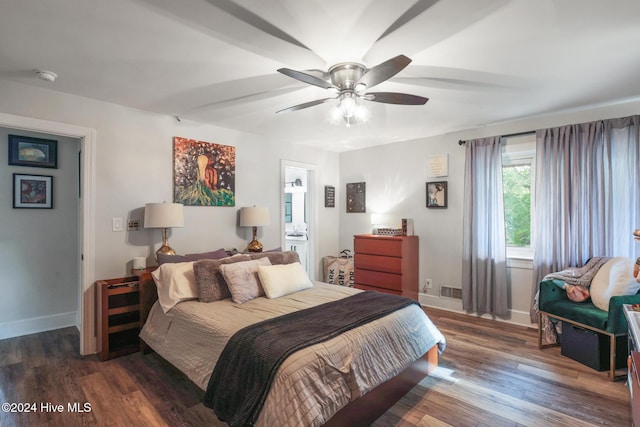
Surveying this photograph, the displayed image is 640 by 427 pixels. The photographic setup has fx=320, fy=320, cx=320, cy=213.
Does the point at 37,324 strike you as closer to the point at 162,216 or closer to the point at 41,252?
the point at 41,252

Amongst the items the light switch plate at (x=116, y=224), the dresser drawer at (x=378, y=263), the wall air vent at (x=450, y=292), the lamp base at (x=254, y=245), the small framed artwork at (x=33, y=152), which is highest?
the small framed artwork at (x=33, y=152)

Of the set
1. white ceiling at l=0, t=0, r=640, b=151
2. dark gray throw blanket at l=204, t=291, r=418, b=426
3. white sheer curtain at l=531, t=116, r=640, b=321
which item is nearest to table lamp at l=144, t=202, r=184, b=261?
white ceiling at l=0, t=0, r=640, b=151

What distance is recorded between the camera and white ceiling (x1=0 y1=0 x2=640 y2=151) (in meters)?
1.66

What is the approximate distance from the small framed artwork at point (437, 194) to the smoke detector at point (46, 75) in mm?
4057

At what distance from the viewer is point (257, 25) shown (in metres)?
1.78

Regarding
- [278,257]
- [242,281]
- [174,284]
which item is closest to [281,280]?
[242,281]

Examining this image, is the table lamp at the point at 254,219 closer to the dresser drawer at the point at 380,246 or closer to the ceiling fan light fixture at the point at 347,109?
the dresser drawer at the point at 380,246

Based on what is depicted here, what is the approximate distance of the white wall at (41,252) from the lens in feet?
A: 10.9

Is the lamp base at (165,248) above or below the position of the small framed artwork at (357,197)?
below

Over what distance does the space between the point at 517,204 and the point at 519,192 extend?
14cm

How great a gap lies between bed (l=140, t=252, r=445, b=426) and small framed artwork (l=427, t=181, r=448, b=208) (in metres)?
2.02

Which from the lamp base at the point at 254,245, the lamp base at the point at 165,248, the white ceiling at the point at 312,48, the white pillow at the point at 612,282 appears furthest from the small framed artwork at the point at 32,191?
the white pillow at the point at 612,282

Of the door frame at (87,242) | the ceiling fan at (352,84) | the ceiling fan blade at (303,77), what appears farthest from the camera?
the door frame at (87,242)

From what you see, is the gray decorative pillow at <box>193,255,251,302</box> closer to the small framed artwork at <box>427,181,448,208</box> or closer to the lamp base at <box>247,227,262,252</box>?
the lamp base at <box>247,227,262,252</box>
